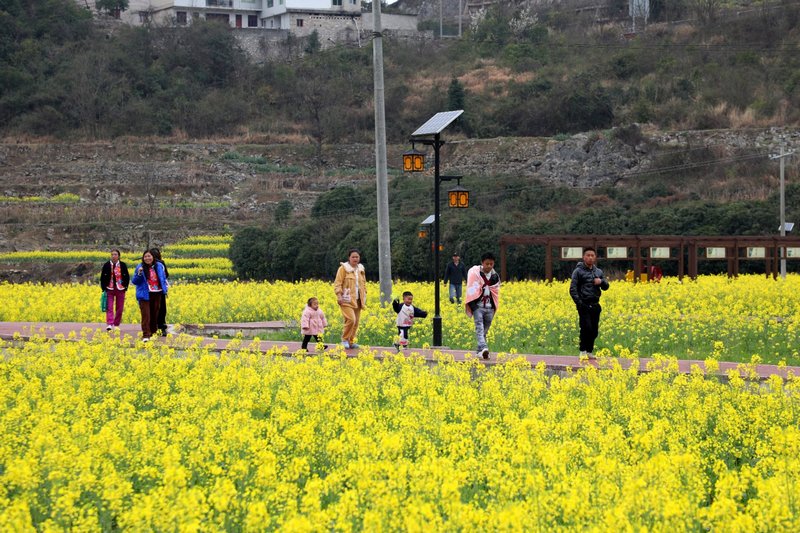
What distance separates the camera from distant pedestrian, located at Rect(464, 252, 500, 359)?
1484cm

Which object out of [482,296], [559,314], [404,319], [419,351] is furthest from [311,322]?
[559,314]

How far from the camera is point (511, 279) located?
3750 cm

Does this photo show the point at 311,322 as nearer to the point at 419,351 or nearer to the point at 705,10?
the point at 419,351

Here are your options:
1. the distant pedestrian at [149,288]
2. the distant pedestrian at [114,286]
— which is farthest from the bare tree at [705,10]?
the distant pedestrian at [149,288]

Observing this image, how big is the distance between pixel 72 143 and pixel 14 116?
6076 mm

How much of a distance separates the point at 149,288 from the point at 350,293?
3.62 meters

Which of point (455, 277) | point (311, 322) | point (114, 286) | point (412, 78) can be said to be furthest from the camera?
point (412, 78)

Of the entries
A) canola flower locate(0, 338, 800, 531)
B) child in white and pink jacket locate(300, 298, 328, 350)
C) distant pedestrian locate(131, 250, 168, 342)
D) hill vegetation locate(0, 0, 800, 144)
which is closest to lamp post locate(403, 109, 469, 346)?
child in white and pink jacket locate(300, 298, 328, 350)

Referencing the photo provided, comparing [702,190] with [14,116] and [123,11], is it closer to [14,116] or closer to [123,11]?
[14,116]

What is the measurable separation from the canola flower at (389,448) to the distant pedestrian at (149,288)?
420 centimetres

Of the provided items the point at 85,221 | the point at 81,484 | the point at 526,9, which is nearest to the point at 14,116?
the point at 85,221

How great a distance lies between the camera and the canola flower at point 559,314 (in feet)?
55.9

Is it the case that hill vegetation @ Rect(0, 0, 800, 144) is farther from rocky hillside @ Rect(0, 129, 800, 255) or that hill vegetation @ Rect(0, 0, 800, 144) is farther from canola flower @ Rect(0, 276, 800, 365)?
canola flower @ Rect(0, 276, 800, 365)

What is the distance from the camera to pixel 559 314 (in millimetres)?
20469
